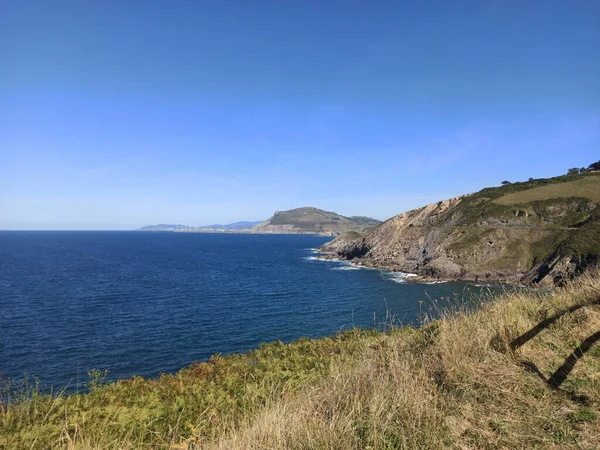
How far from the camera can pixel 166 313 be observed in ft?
135

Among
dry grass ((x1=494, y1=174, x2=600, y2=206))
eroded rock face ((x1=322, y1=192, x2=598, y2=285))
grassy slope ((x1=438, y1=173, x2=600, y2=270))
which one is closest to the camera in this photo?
grassy slope ((x1=438, y1=173, x2=600, y2=270))

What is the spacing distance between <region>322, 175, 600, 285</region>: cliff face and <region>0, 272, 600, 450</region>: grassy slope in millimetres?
52524

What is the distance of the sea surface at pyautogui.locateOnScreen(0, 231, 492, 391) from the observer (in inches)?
1073

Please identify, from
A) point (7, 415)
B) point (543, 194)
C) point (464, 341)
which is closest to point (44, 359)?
point (7, 415)

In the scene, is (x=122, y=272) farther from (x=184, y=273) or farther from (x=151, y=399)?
(x=151, y=399)

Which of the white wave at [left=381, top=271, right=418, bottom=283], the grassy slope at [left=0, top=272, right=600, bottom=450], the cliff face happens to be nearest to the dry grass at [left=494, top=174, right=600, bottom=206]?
the cliff face

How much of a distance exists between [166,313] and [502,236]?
6010 cm

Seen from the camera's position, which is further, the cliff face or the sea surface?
the cliff face

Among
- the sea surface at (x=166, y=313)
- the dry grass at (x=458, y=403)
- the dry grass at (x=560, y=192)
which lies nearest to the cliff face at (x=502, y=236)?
the dry grass at (x=560, y=192)

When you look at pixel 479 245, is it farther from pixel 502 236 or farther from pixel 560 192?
pixel 560 192

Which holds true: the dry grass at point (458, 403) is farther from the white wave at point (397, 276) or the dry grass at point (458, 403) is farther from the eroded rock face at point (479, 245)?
the white wave at point (397, 276)

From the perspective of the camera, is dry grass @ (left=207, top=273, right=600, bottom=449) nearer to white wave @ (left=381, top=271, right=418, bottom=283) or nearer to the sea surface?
the sea surface

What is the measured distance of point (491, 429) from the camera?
357cm

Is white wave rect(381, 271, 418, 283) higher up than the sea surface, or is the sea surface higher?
white wave rect(381, 271, 418, 283)
